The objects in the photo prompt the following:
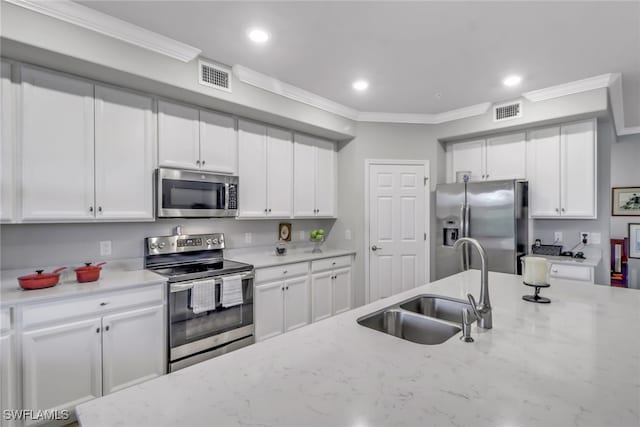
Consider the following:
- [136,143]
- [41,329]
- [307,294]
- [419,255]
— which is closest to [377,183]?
[419,255]

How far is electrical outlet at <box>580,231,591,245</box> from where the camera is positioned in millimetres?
3572

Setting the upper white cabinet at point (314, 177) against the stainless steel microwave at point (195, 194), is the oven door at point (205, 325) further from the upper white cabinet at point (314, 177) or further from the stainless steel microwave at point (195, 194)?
the upper white cabinet at point (314, 177)

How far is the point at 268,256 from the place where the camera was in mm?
3578

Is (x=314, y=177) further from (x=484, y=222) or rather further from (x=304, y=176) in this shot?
(x=484, y=222)

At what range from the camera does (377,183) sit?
414 cm

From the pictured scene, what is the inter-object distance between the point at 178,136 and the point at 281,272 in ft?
5.24

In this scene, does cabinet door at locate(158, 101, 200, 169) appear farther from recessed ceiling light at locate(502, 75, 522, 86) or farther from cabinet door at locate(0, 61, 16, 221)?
recessed ceiling light at locate(502, 75, 522, 86)

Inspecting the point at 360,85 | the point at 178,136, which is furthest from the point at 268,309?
the point at 360,85

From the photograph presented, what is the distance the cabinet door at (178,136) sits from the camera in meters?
2.70

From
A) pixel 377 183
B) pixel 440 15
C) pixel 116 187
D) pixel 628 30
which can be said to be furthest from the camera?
pixel 377 183

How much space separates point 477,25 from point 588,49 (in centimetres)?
105

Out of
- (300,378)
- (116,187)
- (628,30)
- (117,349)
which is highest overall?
(628,30)

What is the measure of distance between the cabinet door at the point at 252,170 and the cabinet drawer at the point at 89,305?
1212 mm

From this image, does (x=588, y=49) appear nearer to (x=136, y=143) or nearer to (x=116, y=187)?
(x=136, y=143)
